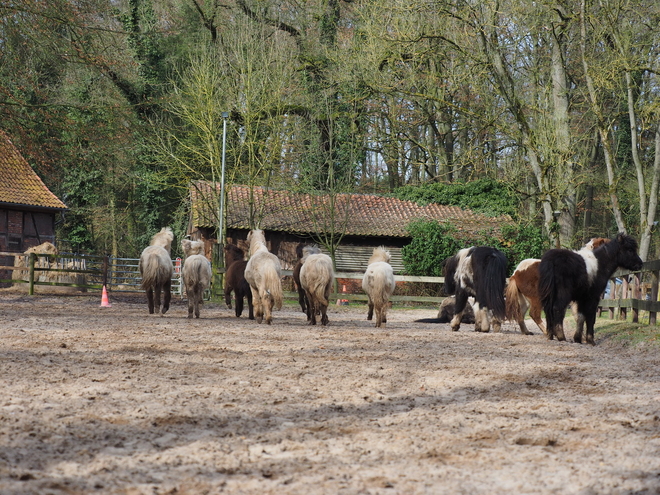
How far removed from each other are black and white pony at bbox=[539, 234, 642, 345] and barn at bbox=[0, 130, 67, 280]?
27.5 m

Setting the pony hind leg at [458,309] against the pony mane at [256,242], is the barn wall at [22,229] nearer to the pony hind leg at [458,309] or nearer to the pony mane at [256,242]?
the pony mane at [256,242]

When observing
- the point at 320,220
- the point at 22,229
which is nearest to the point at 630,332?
the point at 320,220

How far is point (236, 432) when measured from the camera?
203 inches

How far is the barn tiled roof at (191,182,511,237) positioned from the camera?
35.5 m

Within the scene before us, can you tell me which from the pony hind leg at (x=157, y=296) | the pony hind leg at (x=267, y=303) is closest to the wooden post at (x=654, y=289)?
the pony hind leg at (x=267, y=303)

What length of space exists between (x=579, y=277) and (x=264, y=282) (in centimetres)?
573

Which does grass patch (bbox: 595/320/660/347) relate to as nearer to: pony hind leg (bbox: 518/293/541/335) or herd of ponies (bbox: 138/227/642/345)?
herd of ponies (bbox: 138/227/642/345)

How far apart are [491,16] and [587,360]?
1581 centimetres

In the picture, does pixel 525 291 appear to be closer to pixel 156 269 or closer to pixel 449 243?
pixel 156 269

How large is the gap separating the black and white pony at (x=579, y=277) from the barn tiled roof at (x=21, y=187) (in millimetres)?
27380

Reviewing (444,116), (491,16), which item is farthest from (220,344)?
(444,116)

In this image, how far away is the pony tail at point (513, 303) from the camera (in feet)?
46.6

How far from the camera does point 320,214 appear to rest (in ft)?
119

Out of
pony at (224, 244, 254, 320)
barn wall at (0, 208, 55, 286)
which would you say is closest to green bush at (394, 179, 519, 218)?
barn wall at (0, 208, 55, 286)
